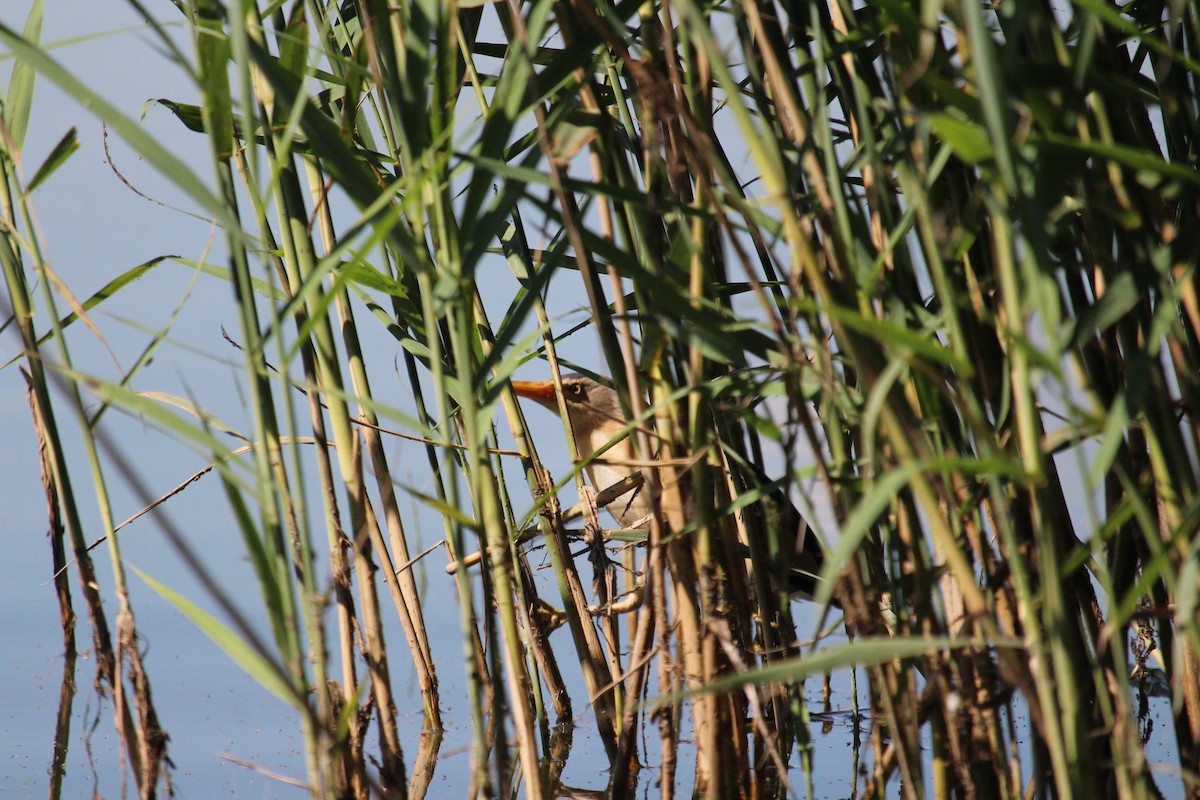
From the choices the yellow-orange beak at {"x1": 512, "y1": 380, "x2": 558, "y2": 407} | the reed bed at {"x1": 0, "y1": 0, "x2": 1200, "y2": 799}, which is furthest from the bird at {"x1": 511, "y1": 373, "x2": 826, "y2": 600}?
the reed bed at {"x1": 0, "y1": 0, "x2": 1200, "y2": 799}

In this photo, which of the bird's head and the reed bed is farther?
the bird's head

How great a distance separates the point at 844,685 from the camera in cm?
176

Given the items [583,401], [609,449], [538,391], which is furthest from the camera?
[583,401]

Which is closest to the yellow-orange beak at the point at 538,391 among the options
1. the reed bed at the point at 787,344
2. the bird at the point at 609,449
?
the bird at the point at 609,449

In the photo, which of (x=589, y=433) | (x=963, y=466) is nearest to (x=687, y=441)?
(x=963, y=466)

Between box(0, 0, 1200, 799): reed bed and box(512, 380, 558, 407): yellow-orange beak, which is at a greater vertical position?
box(512, 380, 558, 407): yellow-orange beak

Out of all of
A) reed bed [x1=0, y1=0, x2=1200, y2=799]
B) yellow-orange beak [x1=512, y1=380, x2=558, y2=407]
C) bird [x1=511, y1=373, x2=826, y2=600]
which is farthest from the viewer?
yellow-orange beak [x1=512, y1=380, x2=558, y2=407]

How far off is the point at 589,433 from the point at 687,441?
148 centimetres

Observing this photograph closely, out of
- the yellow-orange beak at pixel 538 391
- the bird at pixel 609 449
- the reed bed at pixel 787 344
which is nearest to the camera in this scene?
the reed bed at pixel 787 344

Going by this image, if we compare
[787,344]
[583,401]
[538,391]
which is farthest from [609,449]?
[787,344]

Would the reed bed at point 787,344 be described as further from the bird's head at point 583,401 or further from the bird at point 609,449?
the bird's head at point 583,401

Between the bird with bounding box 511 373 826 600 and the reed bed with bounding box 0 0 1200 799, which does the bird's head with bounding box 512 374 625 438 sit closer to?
the bird with bounding box 511 373 826 600

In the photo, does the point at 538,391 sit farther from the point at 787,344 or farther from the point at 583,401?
the point at 787,344

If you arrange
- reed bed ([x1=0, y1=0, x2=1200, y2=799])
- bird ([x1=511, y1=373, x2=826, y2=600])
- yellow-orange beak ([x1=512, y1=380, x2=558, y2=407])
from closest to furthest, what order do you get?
reed bed ([x1=0, y1=0, x2=1200, y2=799])
bird ([x1=511, y1=373, x2=826, y2=600])
yellow-orange beak ([x1=512, y1=380, x2=558, y2=407])
